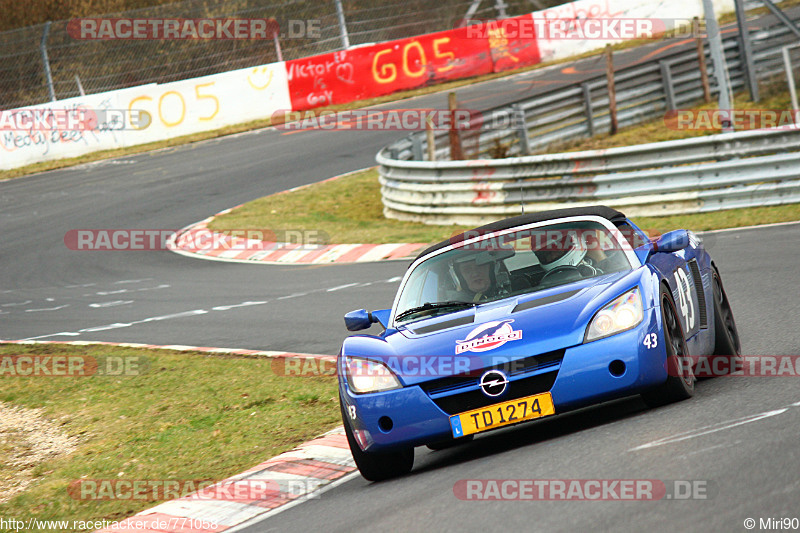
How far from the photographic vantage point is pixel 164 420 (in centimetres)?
876

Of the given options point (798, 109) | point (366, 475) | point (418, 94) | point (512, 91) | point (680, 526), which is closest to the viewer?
point (680, 526)

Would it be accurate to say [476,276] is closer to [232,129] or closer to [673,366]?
[673,366]

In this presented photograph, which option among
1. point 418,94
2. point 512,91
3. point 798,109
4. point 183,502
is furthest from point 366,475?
point 418,94

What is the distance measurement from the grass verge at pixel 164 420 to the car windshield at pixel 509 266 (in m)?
1.38

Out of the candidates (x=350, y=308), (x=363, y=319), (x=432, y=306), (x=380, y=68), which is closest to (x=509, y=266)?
(x=432, y=306)

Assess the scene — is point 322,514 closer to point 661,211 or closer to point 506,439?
point 506,439

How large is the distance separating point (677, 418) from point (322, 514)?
6.40 feet

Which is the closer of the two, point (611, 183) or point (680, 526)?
point (680, 526)

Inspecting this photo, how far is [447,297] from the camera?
692cm

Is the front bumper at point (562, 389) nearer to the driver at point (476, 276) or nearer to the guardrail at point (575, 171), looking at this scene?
Answer: the driver at point (476, 276)

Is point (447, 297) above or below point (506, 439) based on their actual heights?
above

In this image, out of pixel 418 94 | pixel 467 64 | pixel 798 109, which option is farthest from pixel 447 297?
pixel 467 64

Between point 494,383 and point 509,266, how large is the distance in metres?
1.39

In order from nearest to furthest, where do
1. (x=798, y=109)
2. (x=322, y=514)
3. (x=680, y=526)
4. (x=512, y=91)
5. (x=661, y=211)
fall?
(x=680, y=526), (x=322, y=514), (x=661, y=211), (x=798, y=109), (x=512, y=91)
